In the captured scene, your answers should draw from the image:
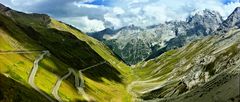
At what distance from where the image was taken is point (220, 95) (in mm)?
116625

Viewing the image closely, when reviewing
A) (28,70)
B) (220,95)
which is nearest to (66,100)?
(28,70)

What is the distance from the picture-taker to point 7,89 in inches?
4449

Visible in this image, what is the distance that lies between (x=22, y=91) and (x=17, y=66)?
61.0 m

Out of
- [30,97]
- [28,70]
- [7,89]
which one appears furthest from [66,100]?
[7,89]

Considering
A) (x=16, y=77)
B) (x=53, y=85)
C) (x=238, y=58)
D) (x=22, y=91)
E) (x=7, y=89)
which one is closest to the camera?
(x=7, y=89)

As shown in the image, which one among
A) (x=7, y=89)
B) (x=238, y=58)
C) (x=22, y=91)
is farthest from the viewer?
(x=238, y=58)

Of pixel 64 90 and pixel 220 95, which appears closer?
pixel 220 95

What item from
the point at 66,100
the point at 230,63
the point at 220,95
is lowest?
the point at 220,95

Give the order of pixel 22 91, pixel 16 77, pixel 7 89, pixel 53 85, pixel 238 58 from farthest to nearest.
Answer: pixel 53 85, pixel 238 58, pixel 16 77, pixel 22 91, pixel 7 89

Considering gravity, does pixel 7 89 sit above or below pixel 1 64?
below

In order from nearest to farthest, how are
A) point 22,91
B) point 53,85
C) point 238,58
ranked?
1. point 22,91
2. point 238,58
3. point 53,85

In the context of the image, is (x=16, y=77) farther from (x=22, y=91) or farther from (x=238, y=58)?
(x=238, y=58)

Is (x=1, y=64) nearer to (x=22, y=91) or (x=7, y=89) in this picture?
(x=22, y=91)

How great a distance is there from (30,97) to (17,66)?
59.5m
